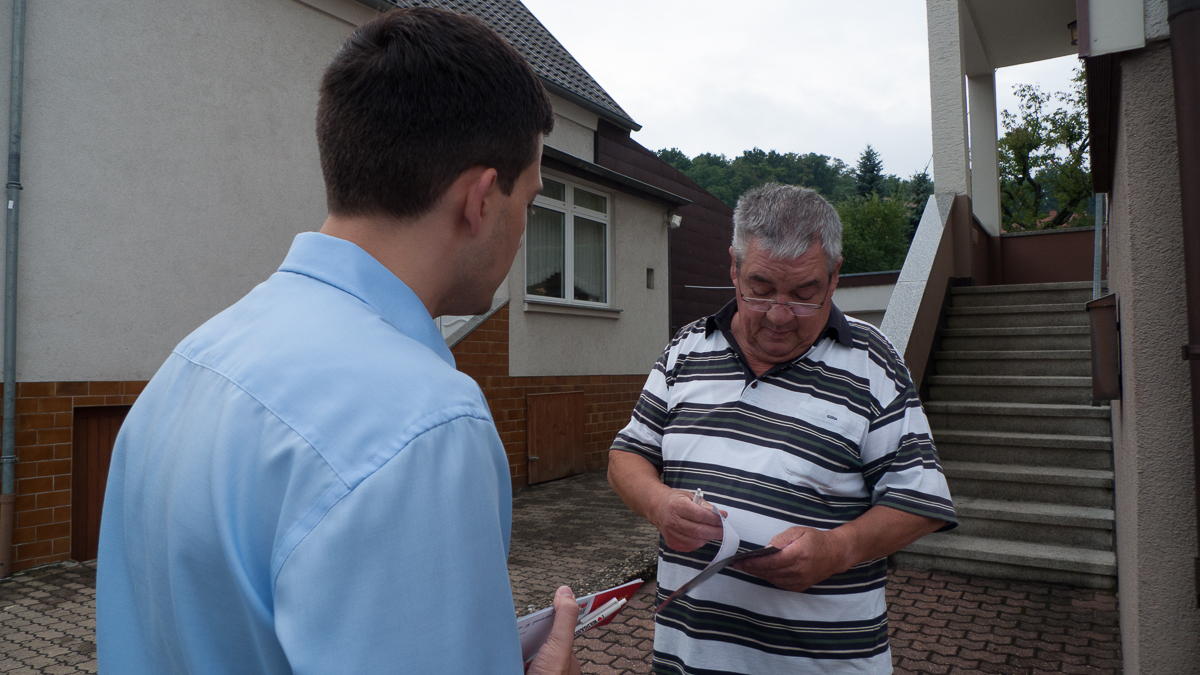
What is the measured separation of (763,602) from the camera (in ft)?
6.65

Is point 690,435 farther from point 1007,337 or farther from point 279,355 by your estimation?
point 1007,337

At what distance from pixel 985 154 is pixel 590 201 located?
16.9 feet

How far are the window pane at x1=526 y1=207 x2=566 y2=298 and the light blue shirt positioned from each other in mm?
8881

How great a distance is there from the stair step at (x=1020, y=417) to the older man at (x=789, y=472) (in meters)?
4.72

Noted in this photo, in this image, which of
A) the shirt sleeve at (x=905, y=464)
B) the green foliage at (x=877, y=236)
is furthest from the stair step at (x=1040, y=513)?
the green foliage at (x=877, y=236)

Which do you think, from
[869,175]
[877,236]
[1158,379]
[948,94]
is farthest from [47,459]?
[869,175]

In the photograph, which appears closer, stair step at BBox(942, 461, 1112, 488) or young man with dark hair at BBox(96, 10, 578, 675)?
young man with dark hair at BBox(96, 10, 578, 675)

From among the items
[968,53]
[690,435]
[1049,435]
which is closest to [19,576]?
[690,435]

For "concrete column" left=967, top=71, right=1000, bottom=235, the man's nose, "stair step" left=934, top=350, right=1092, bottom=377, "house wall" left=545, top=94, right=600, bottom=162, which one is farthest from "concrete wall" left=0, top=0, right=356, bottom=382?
"concrete column" left=967, top=71, right=1000, bottom=235

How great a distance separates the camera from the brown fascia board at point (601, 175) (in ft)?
31.0

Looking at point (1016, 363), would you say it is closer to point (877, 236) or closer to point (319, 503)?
point (319, 503)

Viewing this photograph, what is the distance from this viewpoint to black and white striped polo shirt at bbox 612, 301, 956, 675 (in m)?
1.99

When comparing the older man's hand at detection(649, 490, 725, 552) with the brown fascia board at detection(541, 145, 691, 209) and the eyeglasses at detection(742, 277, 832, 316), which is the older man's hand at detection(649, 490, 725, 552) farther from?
the brown fascia board at detection(541, 145, 691, 209)

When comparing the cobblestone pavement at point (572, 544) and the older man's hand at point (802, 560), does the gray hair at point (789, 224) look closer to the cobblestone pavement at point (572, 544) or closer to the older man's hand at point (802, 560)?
the older man's hand at point (802, 560)
